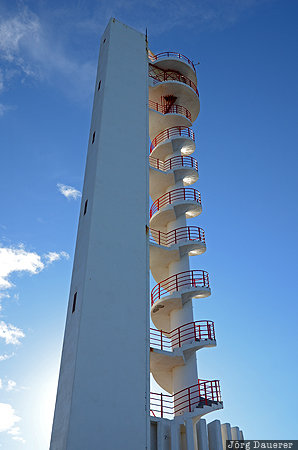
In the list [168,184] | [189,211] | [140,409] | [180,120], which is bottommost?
[140,409]

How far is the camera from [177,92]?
32.7 meters

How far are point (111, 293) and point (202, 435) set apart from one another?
7.21 metres

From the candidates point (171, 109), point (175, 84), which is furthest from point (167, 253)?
point (175, 84)

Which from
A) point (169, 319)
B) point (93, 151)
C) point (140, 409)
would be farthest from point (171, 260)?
point (140, 409)

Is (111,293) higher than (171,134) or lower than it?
lower

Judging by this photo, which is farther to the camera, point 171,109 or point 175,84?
point 171,109

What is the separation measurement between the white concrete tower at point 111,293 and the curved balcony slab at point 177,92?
11.2ft

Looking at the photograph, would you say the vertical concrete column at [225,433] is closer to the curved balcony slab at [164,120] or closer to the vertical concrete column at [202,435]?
the vertical concrete column at [202,435]

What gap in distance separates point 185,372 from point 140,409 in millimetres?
5163

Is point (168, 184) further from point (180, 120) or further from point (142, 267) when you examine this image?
point (142, 267)

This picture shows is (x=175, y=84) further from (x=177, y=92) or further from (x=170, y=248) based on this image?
(x=170, y=248)

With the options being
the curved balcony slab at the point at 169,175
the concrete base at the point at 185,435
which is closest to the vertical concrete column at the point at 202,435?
the concrete base at the point at 185,435

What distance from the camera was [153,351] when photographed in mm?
21391

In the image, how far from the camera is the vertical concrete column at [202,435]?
61.8 ft
